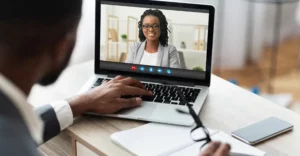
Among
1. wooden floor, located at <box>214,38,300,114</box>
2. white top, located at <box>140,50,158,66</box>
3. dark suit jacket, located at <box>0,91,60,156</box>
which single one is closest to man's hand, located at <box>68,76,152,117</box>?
white top, located at <box>140,50,158,66</box>

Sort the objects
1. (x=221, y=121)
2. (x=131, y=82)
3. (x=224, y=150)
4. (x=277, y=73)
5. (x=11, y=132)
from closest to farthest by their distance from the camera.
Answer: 1. (x=11, y=132)
2. (x=224, y=150)
3. (x=221, y=121)
4. (x=131, y=82)
5. (x=277, y=73)

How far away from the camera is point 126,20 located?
1.63m

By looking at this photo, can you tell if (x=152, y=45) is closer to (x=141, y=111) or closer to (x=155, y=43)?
(x=155, y=43)

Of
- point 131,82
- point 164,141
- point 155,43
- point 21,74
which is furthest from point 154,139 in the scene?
point 21,74

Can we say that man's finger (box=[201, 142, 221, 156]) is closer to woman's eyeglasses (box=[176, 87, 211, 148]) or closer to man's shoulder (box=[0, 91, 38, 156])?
woman's eyeglasses (box=[176, 87, 211, 148])

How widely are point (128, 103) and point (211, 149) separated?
0.36 metres

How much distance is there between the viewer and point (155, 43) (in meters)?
1.61

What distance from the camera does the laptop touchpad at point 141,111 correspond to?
1.46 meters

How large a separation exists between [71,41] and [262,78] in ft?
7.06

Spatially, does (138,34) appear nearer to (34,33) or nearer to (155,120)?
(155,120)

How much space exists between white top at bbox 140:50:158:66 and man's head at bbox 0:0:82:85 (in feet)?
2.42

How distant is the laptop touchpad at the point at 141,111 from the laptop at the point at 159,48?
14 mm

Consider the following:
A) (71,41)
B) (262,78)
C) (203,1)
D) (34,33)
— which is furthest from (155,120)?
(262,78)

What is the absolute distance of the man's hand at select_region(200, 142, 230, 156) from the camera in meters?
1.18
